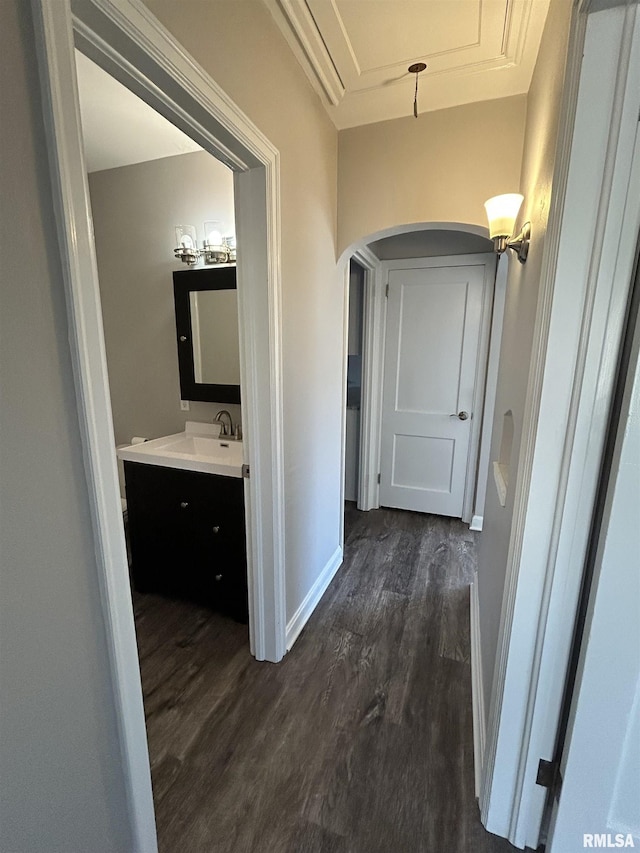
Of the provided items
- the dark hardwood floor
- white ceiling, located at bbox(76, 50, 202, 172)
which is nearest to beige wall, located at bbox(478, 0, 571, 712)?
the dark hardwood floor

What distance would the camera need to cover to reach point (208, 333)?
97.8 inches

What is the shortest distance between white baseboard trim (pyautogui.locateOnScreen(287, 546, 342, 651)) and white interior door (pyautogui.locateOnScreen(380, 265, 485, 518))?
1108 mm

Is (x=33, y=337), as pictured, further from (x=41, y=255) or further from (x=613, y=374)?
(x=613, y=374)

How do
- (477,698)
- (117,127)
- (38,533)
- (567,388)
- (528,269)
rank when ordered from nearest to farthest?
(38,533), (567,388), (528,269), (477,698), (117,127)

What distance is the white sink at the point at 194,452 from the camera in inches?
73.0

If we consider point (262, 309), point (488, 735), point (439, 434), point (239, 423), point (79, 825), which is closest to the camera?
point (79, 825)

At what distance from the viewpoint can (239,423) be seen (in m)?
2.51

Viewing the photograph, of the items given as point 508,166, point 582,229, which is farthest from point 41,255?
point 508,166

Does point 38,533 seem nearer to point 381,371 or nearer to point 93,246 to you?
point 93,246

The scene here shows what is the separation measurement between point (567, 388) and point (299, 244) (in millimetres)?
1274

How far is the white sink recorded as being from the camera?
1854 mm

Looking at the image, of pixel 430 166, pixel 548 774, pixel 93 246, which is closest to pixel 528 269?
pixel 430 166

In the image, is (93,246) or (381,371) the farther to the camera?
(381,371)

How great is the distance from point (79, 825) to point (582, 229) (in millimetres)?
1714
